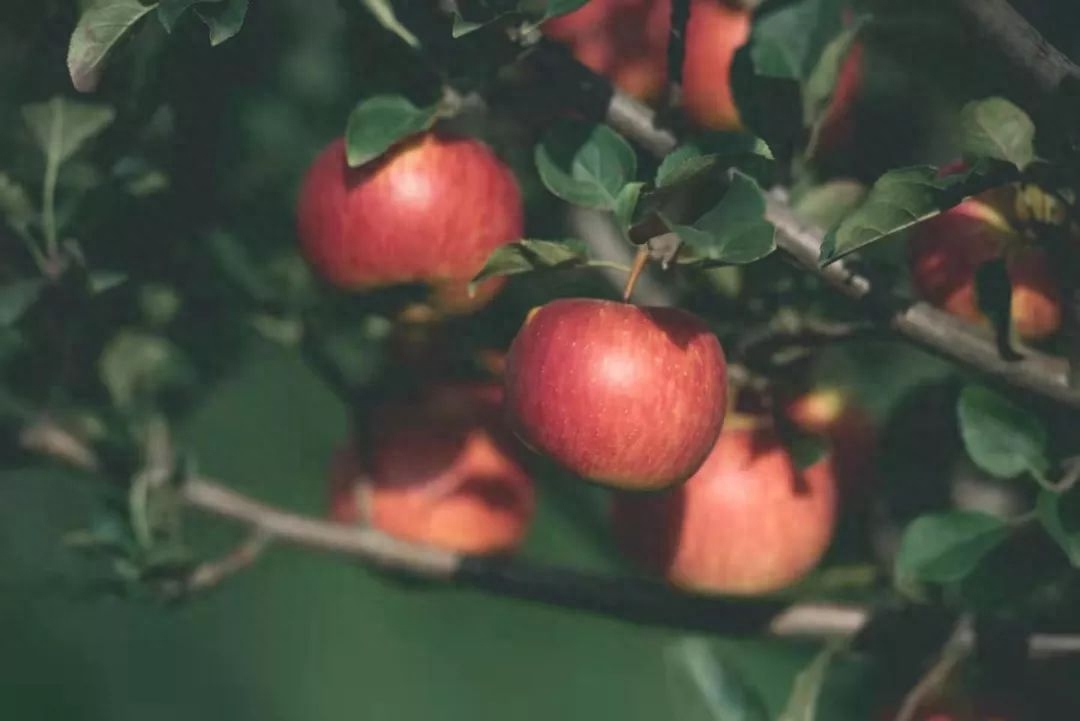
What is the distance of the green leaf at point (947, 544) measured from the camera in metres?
0.62

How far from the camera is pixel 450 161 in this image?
68 centimetres

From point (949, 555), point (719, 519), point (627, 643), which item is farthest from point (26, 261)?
point (627, 643)

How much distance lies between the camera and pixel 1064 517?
0.57 m

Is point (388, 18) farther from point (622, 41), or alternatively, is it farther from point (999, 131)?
point (999, 131)

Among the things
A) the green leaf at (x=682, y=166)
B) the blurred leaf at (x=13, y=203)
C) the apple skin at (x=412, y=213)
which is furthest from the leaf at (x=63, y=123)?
the green leaf at (x=682, y=166)

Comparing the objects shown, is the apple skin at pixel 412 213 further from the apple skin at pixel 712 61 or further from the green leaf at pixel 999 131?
the green leaf at pixel 999 131

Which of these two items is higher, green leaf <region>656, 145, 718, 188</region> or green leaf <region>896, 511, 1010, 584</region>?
green leaf <region>656, 145, 718, 188</region>

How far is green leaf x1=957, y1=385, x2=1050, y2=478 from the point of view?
0.61m

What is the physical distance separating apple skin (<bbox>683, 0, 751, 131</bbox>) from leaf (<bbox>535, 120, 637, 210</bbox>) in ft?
0.50

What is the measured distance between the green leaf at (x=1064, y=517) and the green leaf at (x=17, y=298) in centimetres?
51

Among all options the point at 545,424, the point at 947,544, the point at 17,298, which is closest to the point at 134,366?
the point at 17,298

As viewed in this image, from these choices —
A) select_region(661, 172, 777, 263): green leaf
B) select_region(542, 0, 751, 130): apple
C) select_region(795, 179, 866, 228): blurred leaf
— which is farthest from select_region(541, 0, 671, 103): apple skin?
select_region(661, 172, 777, 263): green leaf

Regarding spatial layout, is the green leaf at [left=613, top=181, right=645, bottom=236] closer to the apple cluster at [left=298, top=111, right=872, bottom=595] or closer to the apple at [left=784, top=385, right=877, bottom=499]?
the apple cluster at [left=298, top=111, right=872, bottom=595]

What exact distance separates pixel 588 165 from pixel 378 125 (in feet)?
0.33
